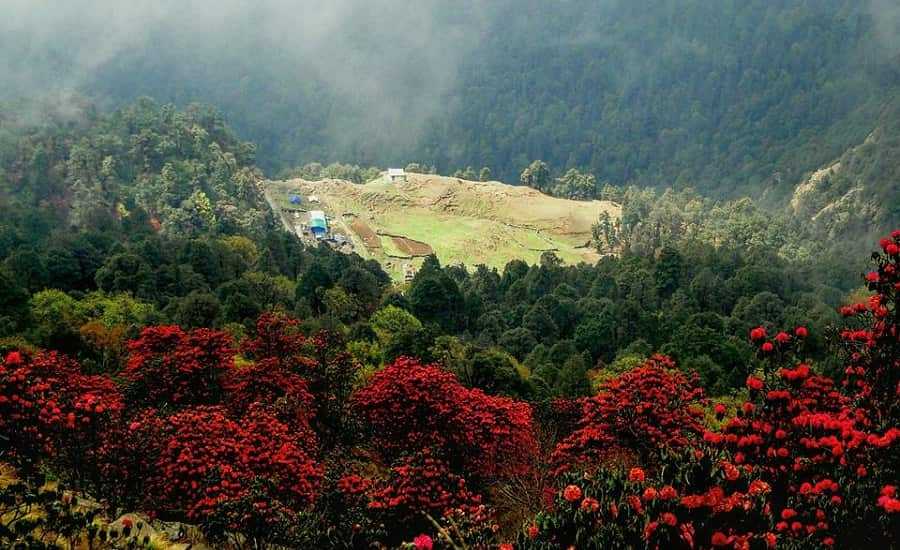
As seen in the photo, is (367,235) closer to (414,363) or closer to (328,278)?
(328,278)

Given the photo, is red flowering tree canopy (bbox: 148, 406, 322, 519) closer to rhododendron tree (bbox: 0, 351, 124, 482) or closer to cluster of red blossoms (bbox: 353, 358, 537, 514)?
rhododendron tree (bbox: 0, 351, 124, 482)

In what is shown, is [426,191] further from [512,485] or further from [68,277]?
[512,485]

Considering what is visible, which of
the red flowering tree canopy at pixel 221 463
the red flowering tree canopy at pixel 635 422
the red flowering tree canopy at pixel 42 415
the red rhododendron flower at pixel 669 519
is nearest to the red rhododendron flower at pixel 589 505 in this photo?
the red rhododendron flower at pixel 669 519

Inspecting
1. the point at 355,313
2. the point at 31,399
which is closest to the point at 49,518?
the point at 31,399

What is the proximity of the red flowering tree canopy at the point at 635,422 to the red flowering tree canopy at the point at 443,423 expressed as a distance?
1.58 m

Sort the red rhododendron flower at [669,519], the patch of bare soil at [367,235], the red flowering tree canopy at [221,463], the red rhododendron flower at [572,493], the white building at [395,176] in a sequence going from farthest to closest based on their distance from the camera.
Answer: the white building at [395,176]
the patch of bare soil at [367,235]
the red flowering tree canopy at [221,463]
the red rhododendron flower at [572,493]
the red rhododendron flower at [669,519]

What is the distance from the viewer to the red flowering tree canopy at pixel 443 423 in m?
21.9

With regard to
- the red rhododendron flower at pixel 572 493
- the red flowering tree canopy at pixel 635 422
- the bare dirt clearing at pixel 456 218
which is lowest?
the red rhododendron flower at pixel 572 493

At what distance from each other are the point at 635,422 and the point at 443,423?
5.04 meters

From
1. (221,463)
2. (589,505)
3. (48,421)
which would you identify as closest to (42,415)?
(48,421)

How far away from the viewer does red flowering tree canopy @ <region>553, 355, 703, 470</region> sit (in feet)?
67.4

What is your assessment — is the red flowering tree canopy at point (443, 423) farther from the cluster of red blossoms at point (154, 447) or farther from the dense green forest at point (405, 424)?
the cluster of red blossoms at point (154, 447)

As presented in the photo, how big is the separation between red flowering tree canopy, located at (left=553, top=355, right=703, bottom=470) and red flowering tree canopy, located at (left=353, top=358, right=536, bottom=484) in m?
1.58

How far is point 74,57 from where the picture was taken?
17338 cm
